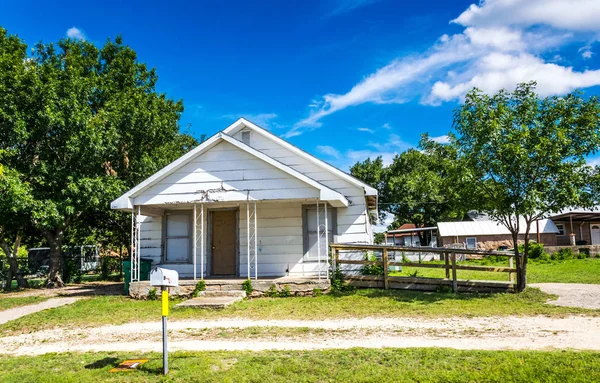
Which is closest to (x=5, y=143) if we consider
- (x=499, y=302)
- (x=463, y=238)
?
(x=499, y=302)

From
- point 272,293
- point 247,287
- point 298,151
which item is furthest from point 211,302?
point 298,151

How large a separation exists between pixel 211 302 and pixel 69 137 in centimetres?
927

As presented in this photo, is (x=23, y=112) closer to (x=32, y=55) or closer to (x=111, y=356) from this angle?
(x=32, y=55)

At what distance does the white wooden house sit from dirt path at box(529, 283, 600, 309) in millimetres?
5625

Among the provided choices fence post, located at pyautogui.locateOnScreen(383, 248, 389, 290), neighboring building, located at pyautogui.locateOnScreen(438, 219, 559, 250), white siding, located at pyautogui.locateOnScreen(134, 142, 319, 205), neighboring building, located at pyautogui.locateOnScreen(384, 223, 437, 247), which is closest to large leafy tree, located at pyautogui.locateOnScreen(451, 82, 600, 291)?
fence post, located at pyautogui.locateOnScreen(383, 248, 389, 290)

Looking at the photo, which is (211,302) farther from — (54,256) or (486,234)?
(486,234)

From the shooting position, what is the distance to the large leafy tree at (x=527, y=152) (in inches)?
448

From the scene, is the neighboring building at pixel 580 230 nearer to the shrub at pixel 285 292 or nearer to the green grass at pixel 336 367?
the shrub at pixel 285 292

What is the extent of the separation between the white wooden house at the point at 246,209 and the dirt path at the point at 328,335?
4368 mm

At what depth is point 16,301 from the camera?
1425 cm

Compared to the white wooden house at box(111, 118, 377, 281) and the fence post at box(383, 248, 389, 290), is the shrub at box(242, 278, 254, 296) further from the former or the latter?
the fence post at box(383, 248, 389, 290)

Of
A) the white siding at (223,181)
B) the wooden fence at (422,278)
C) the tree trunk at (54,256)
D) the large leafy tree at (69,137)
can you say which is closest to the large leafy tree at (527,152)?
the wooden fence at (422,278)

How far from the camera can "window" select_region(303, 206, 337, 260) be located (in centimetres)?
1479

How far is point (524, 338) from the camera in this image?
7.17m
